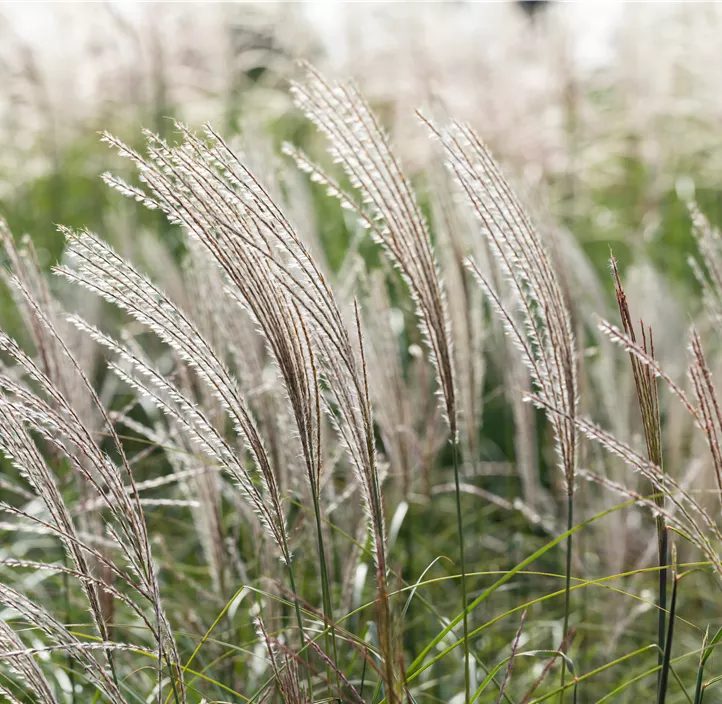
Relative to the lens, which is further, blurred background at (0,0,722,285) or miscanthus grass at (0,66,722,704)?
blurred background at (0,0,722,285)

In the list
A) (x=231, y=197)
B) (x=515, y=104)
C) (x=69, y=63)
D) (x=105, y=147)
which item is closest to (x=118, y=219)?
(x=69, y=63)

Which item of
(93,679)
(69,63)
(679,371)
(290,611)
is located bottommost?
(290,611)

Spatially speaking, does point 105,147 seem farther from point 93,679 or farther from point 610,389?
point 93,679

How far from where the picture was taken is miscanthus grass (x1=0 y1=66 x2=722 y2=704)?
967mm

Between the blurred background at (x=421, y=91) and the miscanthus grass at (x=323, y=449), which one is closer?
the miscanthus grass at (x=323, y=449)

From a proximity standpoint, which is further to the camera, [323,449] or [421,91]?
[421,91]

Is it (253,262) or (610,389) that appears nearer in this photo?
(253,262)

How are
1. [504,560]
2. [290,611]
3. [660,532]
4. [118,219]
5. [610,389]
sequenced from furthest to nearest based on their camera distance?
[118,219]
[504,560]
[610,389]
[290,611]
[660,532]

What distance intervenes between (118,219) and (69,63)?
1702 mm

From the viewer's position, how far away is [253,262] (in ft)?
3.12

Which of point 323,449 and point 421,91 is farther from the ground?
point 421,91

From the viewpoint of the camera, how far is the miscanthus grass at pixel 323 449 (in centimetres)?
97

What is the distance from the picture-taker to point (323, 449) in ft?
4.67

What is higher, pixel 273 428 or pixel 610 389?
pixel 273 428
